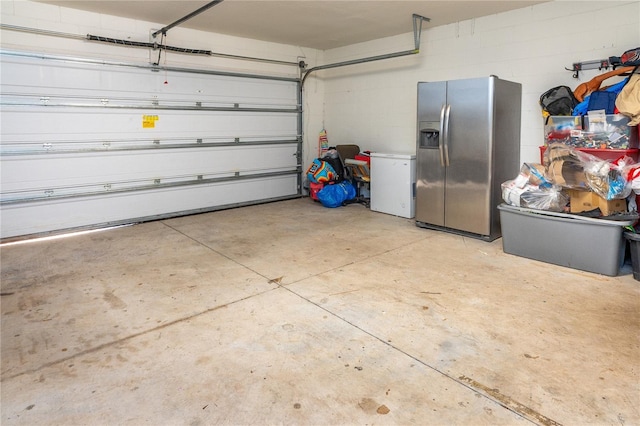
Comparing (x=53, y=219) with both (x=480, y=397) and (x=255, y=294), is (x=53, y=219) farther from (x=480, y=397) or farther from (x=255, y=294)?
(x=480, y=397)

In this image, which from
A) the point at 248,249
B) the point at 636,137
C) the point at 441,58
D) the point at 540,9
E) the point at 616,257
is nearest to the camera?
the point at 616,257

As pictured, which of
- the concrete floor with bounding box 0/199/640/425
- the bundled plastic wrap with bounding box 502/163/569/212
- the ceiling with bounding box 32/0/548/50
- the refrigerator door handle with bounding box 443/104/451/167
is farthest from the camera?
the ceiling with bounding box 32/0/548/50

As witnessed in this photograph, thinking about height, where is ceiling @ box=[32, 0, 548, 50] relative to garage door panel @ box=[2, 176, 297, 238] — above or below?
above

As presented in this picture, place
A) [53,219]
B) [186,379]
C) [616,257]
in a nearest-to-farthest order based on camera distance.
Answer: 1. [186,379]
2. [616,257]
3. [53,219]

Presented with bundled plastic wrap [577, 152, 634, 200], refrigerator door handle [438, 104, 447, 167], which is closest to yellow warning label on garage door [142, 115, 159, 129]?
refrigerator door handle [438, 104, 447, 167]

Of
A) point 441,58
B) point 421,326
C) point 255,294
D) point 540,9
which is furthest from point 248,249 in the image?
point 540,9

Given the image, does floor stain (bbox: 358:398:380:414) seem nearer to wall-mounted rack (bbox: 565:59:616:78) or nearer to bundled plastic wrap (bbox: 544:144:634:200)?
bundled plastic wrap (bbox: 544:144:634:200)

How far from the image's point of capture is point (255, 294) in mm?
3139

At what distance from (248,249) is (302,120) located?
357cm

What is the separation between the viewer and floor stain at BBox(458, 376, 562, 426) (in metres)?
1.77

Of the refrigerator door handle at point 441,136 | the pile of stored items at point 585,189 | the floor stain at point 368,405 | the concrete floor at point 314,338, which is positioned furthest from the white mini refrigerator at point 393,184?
the floor stain at point 368,405

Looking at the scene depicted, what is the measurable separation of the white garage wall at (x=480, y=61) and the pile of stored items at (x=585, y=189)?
1.72ft

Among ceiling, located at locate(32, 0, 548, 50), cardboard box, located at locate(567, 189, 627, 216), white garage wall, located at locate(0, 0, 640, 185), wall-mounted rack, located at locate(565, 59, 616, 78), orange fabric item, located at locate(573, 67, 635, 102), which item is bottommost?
cardboard box, located at locate(567, 189, 627, 216)

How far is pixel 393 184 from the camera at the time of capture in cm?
573
